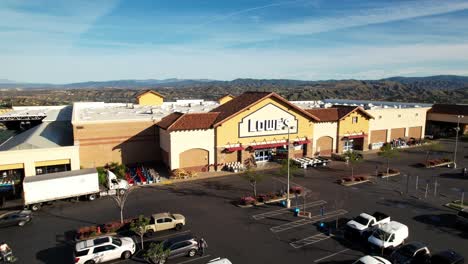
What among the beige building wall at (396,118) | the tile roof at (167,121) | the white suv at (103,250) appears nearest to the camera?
the white suv at (103,250)

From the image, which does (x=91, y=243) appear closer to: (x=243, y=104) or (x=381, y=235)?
(x=381, y=235)

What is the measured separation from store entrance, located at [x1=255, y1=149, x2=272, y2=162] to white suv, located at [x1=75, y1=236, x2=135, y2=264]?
1096 inches

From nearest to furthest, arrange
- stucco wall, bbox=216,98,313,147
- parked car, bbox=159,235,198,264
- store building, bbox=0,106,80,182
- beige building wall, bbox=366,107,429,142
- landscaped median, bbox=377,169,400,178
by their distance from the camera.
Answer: parked car, bbox=159,235,198,264 < store building, bbox=0,106,80,182 < landscaped median, bbox=377,169,400,178 < stucco wall, bbox=216,98,313,147 < beige building wall, bbox=366,107,429,142

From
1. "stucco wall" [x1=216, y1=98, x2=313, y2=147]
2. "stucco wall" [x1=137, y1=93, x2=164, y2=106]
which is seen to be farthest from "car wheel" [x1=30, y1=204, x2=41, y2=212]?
"stucco wall" [x1=137, y1=93, x2=164, y2=106]

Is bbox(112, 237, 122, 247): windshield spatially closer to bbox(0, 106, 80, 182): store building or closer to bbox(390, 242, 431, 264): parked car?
bbox(390, 242, 431, 264): parked car

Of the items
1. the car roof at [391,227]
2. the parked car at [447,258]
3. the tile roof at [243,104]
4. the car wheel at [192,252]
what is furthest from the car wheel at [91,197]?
the parked car at [447,258]

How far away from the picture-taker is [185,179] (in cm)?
4031

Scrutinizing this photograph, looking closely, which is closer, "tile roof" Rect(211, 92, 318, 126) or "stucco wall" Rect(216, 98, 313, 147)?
"stucco wall" Rect(216, 98, 313, 147)

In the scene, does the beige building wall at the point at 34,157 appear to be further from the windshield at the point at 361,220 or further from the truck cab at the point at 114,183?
the windshield at the point at 361,220

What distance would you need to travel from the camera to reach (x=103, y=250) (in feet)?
69.8

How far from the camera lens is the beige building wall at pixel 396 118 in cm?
6007

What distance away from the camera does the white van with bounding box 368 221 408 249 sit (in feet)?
73.9

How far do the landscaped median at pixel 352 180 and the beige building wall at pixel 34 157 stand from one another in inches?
1225

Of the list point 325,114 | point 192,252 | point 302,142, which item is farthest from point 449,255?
point 325,114
